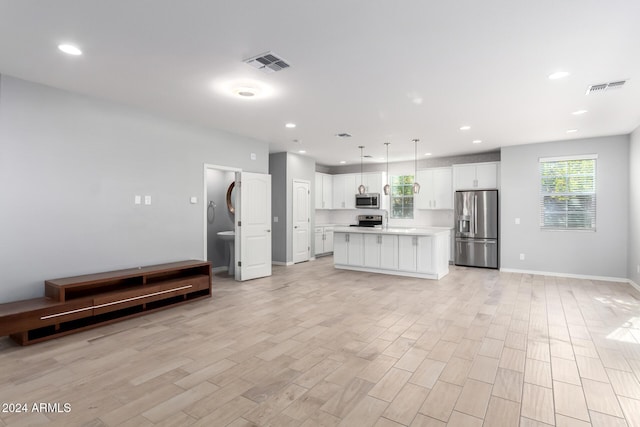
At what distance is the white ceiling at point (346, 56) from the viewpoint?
2.31 meters

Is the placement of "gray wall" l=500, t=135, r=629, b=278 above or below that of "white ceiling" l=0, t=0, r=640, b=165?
below

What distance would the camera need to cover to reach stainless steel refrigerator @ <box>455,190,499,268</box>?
287 inches

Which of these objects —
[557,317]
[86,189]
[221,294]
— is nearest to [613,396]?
[557,317]

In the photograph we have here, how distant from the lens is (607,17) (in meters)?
2.36

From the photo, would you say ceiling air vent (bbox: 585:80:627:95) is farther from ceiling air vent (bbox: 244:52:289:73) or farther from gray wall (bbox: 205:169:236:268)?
gray wall (bbox: 205:169:236:268)

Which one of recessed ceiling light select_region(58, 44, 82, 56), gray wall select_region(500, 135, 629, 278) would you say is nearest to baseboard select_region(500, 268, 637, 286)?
gray wall select_region(500, 135, 629, 278)

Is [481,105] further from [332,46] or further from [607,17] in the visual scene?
[332,46]

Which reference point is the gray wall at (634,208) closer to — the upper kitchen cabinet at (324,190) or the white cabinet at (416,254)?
the white cabinet at (416,254)

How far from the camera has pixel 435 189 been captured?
8.44 metres

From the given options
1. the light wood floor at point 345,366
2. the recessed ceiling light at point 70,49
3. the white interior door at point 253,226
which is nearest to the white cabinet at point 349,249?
the white interior door at point 253,226

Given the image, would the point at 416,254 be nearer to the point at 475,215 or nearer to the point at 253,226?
the point at 475,215

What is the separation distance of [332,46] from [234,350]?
2909 mm

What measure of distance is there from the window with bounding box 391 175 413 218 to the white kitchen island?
8.24ft

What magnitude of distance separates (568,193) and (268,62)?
6.53m
